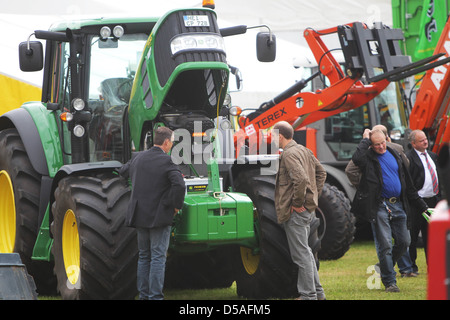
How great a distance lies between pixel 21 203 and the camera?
25.6ft

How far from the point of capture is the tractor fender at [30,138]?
787 cm

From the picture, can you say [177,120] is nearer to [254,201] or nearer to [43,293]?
[254,201]

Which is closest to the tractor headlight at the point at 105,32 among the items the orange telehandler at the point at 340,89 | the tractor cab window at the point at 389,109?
the orange telehandler at the point at 340,89

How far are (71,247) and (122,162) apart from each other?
98 cm

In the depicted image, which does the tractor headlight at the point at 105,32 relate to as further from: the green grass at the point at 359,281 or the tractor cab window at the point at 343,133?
the tractor cab window at the point at 343,133

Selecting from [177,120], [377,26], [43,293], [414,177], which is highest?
[377,26]

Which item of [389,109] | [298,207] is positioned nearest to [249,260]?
[298,207]

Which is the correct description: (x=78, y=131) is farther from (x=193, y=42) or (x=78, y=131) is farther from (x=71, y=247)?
(x=193, y=42)

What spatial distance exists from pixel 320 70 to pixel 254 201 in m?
4.58

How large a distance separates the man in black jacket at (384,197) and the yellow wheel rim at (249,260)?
132 centimetres

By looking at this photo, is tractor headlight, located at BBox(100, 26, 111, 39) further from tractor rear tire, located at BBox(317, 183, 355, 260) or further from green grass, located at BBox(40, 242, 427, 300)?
tractor rear tire, located at BBox(317, 183, 355, 260)

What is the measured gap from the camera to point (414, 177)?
9.28 meters

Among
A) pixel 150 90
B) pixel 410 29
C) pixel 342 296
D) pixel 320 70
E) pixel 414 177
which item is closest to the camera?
pixel 150 90
